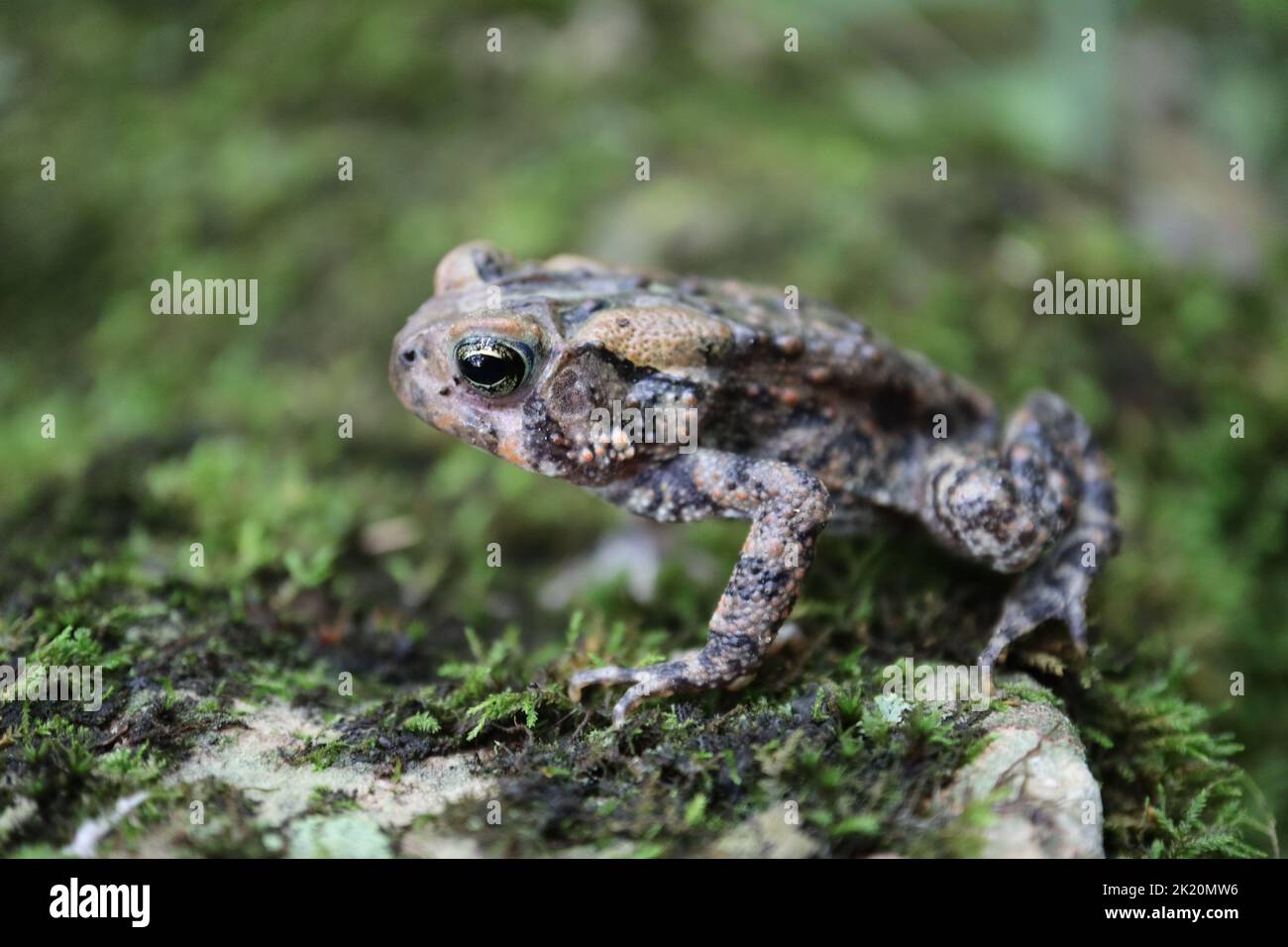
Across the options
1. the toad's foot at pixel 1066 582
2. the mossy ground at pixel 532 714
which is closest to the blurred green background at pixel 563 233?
the mossy ground at pixel 532 714

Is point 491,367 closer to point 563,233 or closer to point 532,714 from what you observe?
point 532,714

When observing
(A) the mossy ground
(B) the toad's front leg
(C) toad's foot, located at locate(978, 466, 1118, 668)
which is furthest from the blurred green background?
(B) the toad's front leg

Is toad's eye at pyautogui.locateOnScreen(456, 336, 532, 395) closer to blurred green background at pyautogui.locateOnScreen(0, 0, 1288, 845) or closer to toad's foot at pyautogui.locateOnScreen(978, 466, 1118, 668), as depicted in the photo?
blurred green background at pyautogui.locateOnScreen(0, 0, 1288, 845)

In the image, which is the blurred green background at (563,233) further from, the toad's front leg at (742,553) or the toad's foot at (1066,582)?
the toad's front leg at (742,553)

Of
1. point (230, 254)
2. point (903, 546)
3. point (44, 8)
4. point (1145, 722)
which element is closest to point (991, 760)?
point (1145, 722)

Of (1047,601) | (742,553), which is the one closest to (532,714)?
(742,553)

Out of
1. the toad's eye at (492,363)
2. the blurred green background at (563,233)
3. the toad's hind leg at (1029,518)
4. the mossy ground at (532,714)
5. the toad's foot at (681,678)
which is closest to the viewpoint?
the mossy ground at (532,714)
